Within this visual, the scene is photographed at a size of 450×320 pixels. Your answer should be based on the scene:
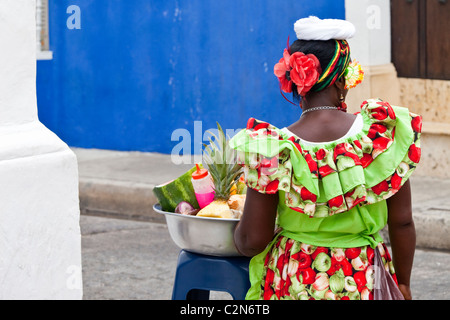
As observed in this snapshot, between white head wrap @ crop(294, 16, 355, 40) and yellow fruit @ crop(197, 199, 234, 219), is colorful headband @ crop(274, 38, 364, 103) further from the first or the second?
yellow fruit @ crop(197, 199, 234, 219)

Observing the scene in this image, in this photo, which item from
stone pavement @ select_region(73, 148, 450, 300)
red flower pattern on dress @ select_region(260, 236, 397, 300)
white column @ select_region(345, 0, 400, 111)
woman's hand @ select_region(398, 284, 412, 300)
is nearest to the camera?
red flower pattern on dress @ select_region(260, 236, 397, 300)

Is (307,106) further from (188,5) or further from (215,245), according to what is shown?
(188,5)

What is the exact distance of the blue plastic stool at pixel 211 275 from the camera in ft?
10.2

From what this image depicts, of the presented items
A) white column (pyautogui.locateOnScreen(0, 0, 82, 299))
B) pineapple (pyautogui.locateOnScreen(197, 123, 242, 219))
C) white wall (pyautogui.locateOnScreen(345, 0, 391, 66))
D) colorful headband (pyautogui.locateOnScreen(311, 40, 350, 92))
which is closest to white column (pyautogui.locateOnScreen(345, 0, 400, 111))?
white wall (pyautogui.locateOnScreen(345, 0, 391, 66))

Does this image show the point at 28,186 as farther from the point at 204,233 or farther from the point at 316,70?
the point at 316,70

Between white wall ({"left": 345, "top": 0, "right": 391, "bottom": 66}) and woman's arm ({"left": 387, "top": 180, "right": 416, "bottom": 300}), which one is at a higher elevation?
white wall ({"left": 345, "top": 0, "right": 391, "bottom": 66})

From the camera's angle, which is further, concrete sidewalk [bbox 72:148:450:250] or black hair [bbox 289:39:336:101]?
concrete sidewalk [bbox 72:148:450:250]

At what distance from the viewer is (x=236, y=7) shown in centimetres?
925

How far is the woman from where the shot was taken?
8.98 feet

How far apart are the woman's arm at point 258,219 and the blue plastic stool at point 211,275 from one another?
0.92 ft

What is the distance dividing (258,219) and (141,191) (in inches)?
212

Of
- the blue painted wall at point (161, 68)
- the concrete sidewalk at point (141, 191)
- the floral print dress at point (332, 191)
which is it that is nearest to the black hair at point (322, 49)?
the floral print dress at point (332, 191)

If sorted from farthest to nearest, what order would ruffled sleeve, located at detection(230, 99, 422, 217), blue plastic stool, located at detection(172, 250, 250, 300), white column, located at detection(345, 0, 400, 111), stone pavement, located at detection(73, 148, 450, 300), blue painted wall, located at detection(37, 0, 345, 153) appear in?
blue painted wall, located at detection(37, 0, 345, 153) < white column, located at detection(345, 0, 400, 111) < stone pavement, located at detection(73, 148, 450, 300) < blue plastic stool, located at detection(172, 250, 250, 300) < ruffled sleeve, located at detection(230, 99, 422, 217)
